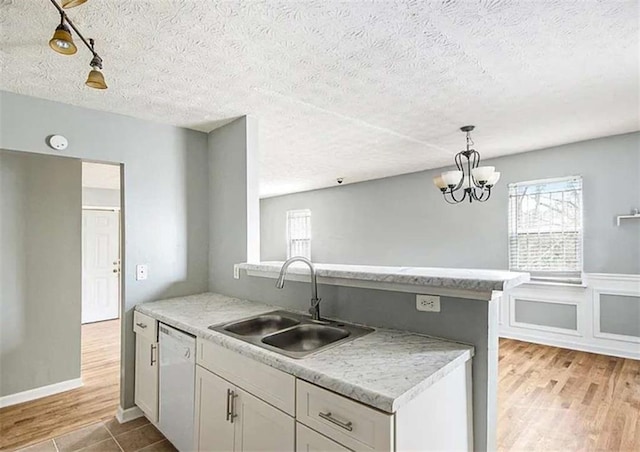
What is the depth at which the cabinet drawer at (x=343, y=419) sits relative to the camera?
1102mm

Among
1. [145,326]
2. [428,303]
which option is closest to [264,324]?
[145,326]

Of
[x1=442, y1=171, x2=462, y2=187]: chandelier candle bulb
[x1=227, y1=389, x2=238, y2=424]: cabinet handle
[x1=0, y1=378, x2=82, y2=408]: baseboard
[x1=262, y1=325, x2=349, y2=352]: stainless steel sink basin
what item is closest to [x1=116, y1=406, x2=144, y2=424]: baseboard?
[x1=0, y1=378, x2=82, y2=408]: baseboard

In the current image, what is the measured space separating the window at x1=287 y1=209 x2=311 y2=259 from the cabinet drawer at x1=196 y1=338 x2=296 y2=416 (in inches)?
214

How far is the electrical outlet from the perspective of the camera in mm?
1669

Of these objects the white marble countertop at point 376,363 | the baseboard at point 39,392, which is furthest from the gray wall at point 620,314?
the baseboard at point 39,392

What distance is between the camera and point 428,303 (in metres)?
1.69

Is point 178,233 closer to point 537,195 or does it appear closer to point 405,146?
point 405,146

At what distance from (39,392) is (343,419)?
10.4ft

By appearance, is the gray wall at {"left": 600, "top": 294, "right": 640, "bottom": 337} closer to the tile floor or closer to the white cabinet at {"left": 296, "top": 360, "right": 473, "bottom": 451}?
the white cabinet at {"left": 296, "top": 360, "right": 473, "bottom": 451}

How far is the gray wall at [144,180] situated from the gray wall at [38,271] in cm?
13

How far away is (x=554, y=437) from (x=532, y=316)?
7.90 feet

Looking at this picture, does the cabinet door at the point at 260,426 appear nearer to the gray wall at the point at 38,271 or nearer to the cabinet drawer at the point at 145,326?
the cabinet drawer at the point at 145,326

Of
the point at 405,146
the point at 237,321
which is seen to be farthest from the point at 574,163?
the point at 237,321

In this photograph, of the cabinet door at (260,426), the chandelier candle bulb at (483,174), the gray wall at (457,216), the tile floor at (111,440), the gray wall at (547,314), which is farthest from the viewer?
the gray wall at (547,314)
